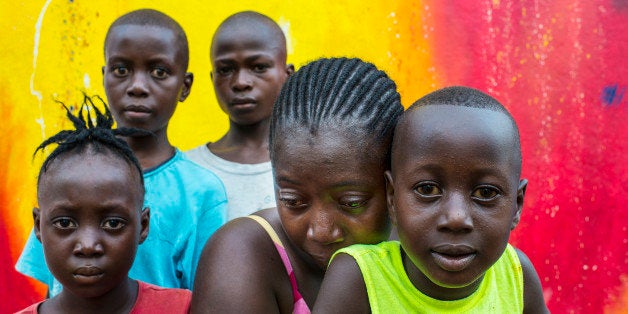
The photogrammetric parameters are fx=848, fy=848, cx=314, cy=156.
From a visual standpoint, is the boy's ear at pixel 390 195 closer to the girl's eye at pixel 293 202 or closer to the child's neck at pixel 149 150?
the girl's eye at pixel 293 202

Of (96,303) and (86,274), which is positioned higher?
(86,274)

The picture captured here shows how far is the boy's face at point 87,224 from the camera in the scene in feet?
7.20

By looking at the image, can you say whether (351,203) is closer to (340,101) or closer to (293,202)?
(293,202)

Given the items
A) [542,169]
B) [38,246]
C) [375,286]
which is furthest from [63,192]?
[542,169]

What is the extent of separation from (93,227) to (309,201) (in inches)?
23.8

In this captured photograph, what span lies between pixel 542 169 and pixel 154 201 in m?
1.82

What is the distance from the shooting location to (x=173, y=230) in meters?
2.85

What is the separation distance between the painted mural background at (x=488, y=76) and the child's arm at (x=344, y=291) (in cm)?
205

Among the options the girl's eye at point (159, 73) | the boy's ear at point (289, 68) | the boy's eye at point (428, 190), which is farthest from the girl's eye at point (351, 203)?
the boy's ear at point (289, 68)

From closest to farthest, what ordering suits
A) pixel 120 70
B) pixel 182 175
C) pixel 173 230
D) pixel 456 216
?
1. pixel 456 216
2. pixel 173 230
3. pixel 182 175
4. pixel 120 70

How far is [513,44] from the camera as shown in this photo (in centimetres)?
383

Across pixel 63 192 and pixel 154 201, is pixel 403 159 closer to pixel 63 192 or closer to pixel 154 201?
pixel 63 192

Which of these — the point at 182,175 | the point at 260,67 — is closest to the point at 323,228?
the point at 182,175

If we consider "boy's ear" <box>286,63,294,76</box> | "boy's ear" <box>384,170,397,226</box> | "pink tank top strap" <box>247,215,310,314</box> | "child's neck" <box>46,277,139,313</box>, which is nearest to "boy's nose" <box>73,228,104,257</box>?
"child's neck" <box>46,277,139,313</box>
